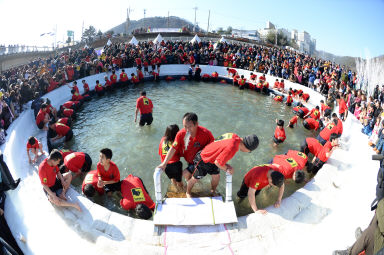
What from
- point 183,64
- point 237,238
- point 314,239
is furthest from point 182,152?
point 183,64

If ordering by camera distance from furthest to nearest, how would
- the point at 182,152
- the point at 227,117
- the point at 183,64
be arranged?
1. the point at 183,64
2. the point at 227,117
3. the point at 182,152

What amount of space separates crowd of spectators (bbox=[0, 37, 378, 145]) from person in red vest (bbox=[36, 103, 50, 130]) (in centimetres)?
80

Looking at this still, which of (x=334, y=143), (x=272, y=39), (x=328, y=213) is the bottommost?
(x=328, y=213)

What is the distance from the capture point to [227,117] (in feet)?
33.5

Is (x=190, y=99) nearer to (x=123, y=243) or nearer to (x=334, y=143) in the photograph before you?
(x=334, y=143)

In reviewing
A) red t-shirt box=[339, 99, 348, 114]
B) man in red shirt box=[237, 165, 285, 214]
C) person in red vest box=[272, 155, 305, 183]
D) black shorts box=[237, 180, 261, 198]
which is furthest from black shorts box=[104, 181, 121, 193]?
red t-shirt box=[339, 99, 348, 114]

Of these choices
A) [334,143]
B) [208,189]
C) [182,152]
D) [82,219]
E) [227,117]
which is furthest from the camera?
[227,117]

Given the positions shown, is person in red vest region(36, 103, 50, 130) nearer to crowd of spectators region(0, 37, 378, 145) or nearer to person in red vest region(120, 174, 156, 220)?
crowd of spectators region(0, 37, 378, 145)

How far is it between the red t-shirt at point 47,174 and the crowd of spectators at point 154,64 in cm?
414

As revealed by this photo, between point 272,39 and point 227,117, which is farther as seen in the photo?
point 272,39

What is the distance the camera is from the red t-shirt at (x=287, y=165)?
16.9 ft

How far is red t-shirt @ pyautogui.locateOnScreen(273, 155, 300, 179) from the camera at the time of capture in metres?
5.17

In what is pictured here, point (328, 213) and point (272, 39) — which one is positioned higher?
point (272, 39)

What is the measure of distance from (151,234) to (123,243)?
401 mm
